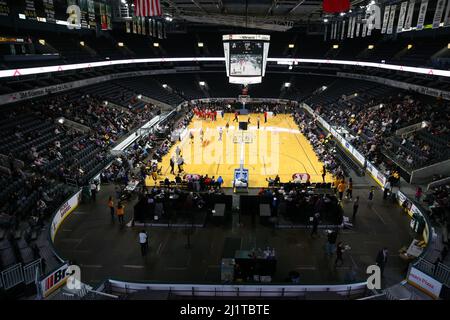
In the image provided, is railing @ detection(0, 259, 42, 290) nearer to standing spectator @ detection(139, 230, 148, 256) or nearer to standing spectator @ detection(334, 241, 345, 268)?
standing spectator @ detection(139, 230, 148, 256)

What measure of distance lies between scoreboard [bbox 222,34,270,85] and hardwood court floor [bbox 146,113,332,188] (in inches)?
192

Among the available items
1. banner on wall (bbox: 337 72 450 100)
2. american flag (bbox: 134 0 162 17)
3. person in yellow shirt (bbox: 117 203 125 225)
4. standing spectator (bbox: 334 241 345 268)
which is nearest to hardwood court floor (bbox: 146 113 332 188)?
person in yellow shirt (bbox: 117 203 125 225)

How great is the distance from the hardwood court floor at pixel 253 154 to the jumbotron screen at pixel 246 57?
502cm

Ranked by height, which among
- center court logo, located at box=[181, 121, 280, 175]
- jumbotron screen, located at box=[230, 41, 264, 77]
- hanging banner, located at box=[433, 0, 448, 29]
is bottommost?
center court logo, located at box=[181, 121, 280, 175]

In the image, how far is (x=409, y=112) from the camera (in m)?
26.8

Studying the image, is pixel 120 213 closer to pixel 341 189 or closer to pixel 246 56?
pixel 341 189

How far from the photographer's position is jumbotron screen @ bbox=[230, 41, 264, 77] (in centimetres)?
2467

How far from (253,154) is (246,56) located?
25.8 ft

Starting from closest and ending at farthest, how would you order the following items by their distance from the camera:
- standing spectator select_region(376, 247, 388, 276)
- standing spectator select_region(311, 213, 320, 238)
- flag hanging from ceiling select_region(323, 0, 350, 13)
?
standing spectator select_region(376, 247, 388, 276), standing spectator select_region(311, 213, 320, 238), flag hanging from ceiling select_region(323, 0, 350, 13)

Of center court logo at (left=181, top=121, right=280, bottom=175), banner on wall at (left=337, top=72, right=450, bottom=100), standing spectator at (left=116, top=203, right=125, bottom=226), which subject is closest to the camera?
standing spectator at (left=116, top=203, right=125, bottom=226)

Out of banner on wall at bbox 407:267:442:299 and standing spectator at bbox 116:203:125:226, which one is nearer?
banner on wall at bbox 407:267:442:299

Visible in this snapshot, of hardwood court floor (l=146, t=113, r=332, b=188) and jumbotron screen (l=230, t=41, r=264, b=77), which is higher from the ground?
jumbotron screen (l=230, t=41, r=264, b=77)

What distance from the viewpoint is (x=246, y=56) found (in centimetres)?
2481
